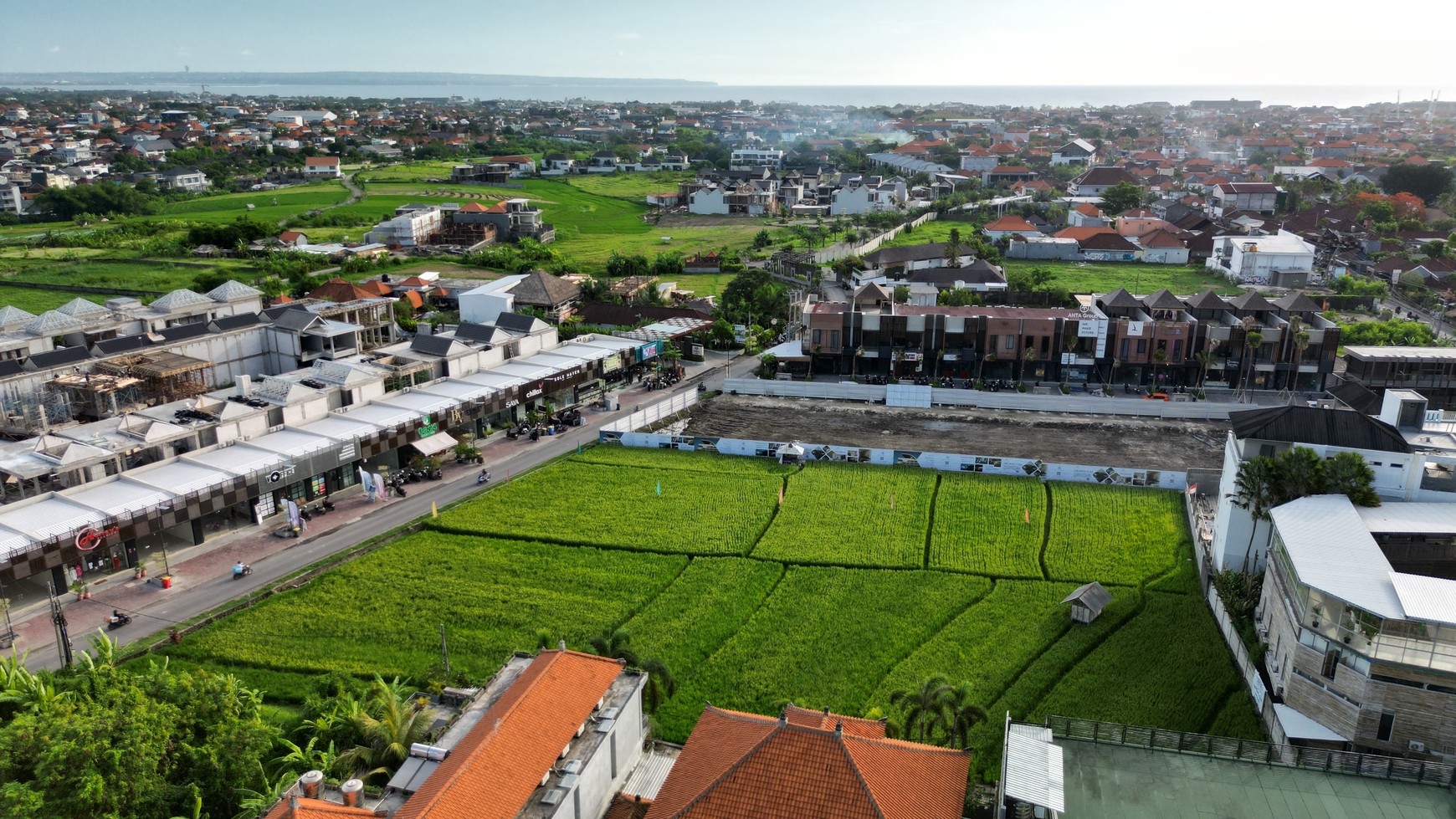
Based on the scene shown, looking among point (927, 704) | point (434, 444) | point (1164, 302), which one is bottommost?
point (434, 444)

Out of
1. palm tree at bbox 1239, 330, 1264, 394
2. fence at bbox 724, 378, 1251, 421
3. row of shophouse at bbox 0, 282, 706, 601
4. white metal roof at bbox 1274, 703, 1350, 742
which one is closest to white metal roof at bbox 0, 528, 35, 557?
row of shophouse at bbox 0, 282, 706, 601

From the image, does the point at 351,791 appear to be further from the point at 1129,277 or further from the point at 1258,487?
the point at 1129,277

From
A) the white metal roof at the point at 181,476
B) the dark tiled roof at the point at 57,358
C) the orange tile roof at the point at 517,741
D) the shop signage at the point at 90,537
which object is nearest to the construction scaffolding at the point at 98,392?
the dark tiled roof at the point at 57,358

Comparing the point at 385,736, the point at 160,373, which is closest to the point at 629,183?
the point at 160,373

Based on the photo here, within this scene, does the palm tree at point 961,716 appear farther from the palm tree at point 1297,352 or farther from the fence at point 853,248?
the fence at point 853,248

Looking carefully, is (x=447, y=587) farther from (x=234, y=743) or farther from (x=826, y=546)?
(x=826, y=546)

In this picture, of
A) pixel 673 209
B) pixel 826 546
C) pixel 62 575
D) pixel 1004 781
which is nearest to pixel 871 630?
pixel 826 546
